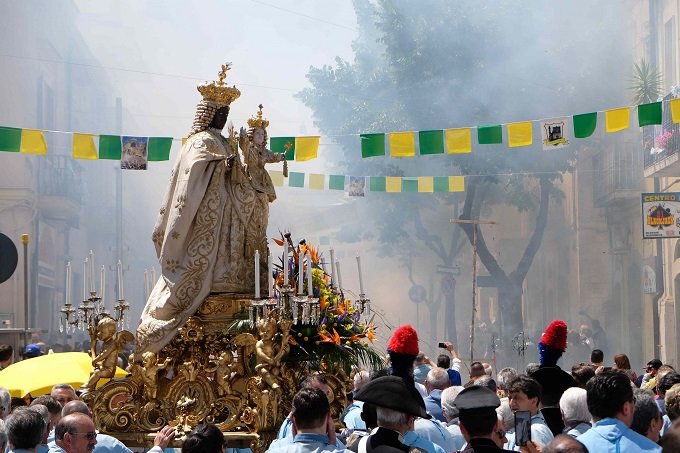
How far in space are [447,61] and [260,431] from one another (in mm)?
35581

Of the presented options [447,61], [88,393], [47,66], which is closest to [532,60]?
[447,61]

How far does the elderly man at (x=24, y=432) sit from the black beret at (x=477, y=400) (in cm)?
234

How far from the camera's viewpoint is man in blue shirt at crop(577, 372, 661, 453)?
19.9 ft

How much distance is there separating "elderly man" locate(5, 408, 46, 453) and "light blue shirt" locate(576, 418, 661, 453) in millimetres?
2828

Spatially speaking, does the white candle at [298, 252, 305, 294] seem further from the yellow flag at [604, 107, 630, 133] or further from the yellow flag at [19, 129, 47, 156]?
the yellow flag at [604, 107, 630, 133]

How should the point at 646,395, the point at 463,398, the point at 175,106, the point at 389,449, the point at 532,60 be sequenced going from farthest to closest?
the point at 532,60, the point at 175,106, the point at 646,395, the point at 389,449, the point at 463,398

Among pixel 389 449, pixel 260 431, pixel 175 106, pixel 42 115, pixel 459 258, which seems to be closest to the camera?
pixel 389 449

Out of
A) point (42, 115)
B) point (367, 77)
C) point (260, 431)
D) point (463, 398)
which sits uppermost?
point (367, 77)

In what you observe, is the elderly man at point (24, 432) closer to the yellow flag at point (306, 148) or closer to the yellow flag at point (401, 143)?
the yellow flag at point (306, 148)

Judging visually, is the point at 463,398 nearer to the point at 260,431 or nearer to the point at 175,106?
the point at 260,431

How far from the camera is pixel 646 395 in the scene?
673cm

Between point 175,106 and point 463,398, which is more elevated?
point 175,106

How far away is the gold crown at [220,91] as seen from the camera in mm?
11141

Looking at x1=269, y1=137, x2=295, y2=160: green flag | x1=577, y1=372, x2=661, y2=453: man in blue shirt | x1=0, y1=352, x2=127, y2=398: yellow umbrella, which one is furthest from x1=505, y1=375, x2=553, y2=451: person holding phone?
x1=269, y1=137, x2=295, y2=160: green flag
